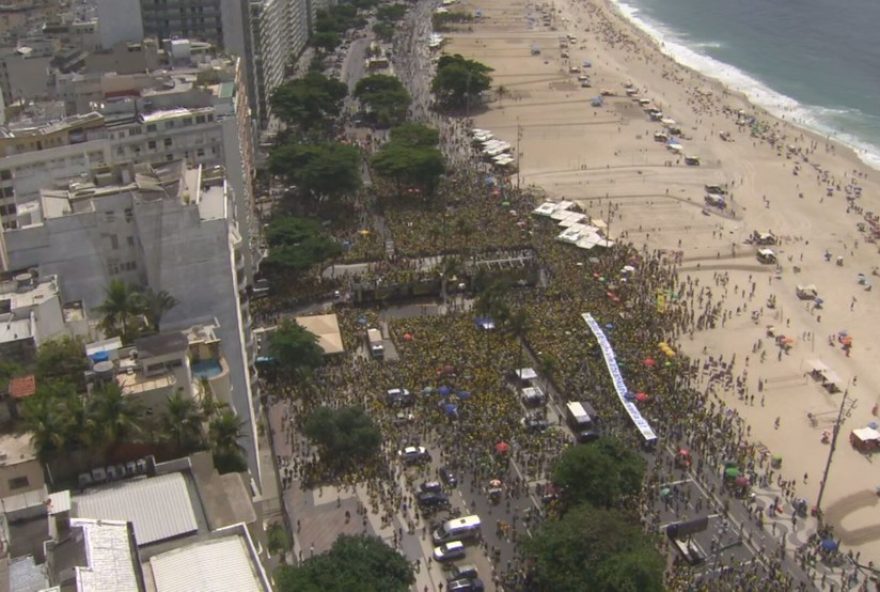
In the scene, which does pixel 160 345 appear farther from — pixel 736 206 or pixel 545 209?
pixel 736 206

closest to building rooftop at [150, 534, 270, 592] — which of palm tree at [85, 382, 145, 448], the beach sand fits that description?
palm tree at [85, 382, 145, 448]

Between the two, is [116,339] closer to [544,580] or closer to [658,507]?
[544,580]

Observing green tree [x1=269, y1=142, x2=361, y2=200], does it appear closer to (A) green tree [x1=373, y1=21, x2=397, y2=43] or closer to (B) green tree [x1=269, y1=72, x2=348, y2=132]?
(B) green tree [x1=269, y1=72, x2=348, y2=132]

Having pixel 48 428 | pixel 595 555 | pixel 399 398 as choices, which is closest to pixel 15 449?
pixel 48 428

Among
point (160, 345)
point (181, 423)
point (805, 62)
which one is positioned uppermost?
point (160, 345)

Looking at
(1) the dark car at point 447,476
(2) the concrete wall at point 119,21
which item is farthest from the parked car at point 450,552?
(2) the concrete wall at point 119,21

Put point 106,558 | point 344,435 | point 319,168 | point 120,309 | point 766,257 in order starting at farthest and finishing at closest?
point 319,168
point 766,257
point 344,435
point 120,309
point 106,558
